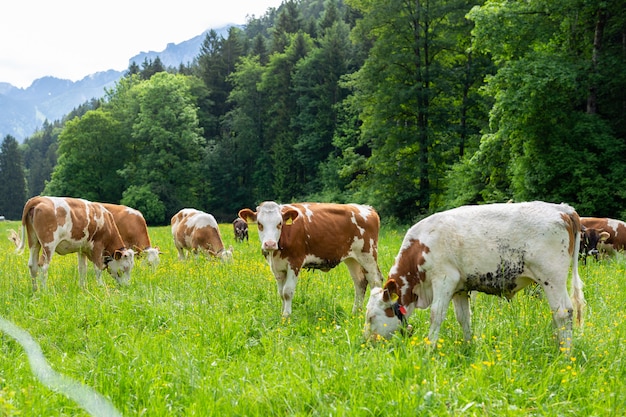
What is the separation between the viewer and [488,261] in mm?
4992

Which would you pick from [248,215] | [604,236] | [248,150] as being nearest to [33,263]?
[248,215]

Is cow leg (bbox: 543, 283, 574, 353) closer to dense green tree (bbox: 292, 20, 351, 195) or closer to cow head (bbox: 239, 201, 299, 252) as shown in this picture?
cow head (bbox: 239, 201, 299, 252)

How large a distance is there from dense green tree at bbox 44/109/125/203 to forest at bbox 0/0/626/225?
145 millimetres

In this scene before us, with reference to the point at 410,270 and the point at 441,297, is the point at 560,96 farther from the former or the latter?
the point at 441,297

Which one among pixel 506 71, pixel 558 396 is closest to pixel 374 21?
pixel 506 71

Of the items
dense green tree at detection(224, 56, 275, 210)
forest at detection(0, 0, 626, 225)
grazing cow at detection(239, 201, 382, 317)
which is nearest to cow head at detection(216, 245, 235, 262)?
grazing cow at detection(239, 201, 382, 317)

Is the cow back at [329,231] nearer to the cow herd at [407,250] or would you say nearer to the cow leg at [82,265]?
the cow herd at [407,250]

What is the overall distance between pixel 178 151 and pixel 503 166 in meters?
37.9

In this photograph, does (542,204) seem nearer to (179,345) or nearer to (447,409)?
(447,409)

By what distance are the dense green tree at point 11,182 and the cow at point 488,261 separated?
80.8m

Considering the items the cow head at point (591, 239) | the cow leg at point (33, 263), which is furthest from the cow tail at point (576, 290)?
the cow leg at point (33, 263)

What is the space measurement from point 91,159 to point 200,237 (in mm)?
43770

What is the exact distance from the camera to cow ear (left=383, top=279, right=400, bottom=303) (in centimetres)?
510

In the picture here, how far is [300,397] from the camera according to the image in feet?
12.0
